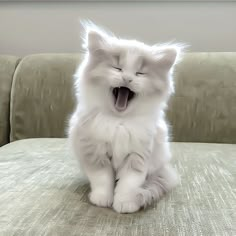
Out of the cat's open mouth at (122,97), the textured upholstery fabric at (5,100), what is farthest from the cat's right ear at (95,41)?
the textured upholstery fabric at (5,100)

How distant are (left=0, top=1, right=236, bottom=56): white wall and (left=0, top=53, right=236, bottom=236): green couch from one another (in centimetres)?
26

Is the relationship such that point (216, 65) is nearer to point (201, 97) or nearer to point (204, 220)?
point (201, 97)

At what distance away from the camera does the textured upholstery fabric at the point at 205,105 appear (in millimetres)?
1724

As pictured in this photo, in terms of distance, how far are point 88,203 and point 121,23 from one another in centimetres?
137

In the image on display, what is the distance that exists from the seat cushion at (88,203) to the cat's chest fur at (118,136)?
13 centimetres

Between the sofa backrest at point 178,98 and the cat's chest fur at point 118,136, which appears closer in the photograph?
the cat's chest fur at point 118,136

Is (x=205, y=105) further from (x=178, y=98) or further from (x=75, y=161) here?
(x=75, y=161)

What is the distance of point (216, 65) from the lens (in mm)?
1780

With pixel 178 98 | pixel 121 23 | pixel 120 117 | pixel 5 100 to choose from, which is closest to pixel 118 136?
pixel 120 117

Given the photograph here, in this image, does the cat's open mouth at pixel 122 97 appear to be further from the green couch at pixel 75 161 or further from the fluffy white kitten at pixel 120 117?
the green couch at pixel 75 161

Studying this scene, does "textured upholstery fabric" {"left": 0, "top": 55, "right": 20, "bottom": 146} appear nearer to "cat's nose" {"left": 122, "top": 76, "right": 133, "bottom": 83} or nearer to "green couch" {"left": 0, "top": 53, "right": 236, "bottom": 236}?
"green couch" {"left": 0, "top": 53, "right": 236, "bottom": 236}

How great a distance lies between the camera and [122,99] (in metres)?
0.94

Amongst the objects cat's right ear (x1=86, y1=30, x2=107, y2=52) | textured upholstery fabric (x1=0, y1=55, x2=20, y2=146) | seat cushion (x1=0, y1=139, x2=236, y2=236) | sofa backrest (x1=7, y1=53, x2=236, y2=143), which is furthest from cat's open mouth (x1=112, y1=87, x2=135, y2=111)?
textured upholstery fabric (x1=0, y1=55, x2=20, y2=146)

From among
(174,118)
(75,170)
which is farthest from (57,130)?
(75,170)
